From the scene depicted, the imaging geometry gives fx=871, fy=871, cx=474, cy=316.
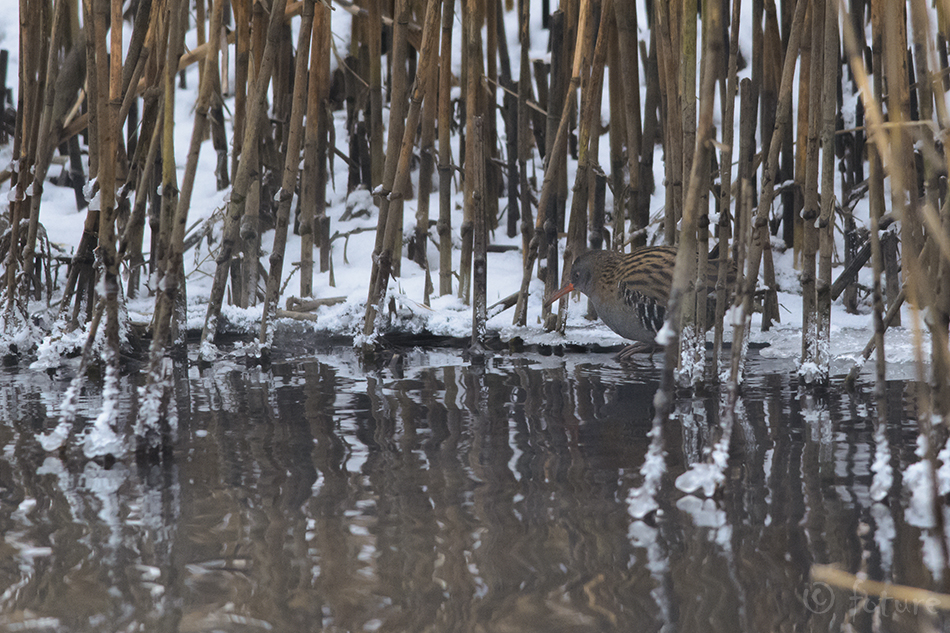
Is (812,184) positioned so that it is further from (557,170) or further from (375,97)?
(375,97)

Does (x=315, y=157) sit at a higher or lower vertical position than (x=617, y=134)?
lower

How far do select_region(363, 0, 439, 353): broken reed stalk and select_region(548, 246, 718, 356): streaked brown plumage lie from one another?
2.57 feet

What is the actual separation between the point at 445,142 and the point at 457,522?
1.75 metres

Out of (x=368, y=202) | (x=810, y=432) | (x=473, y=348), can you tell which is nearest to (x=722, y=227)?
(x=810, y=432)

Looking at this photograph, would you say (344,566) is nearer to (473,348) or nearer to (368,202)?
(473,348)

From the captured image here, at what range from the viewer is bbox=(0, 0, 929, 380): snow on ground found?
311cm

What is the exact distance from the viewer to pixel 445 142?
299 centimetres

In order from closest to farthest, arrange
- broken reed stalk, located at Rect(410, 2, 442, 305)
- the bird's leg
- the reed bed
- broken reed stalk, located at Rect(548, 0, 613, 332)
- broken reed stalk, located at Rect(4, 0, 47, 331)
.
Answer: the reed bed → broken reed stalk, located at Rect(4, 0, 47, 331) → broken reed stalk, located at Rect(548, 0, 613, 332) → broken reed stalk, located at Rect(410, 2, 442, 305) → the bird's leg

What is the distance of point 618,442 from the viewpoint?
1.99m

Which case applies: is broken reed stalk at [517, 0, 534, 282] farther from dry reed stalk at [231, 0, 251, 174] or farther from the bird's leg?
dry reed stalk at [231, 0, 251, 174]

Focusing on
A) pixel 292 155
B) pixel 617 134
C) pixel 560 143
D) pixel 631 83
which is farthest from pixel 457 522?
pixel 617 134

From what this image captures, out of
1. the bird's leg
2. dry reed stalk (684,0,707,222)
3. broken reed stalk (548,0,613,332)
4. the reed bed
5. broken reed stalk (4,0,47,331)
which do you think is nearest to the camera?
the reed bed

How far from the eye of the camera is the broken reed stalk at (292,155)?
2.35 metres

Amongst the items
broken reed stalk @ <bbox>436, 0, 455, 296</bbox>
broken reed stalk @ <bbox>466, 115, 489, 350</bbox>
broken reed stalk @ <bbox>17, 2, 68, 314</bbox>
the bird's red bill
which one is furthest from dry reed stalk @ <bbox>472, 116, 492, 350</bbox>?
broken reed stalk @ <bbox>17, 2, 68, 314</bbox>
